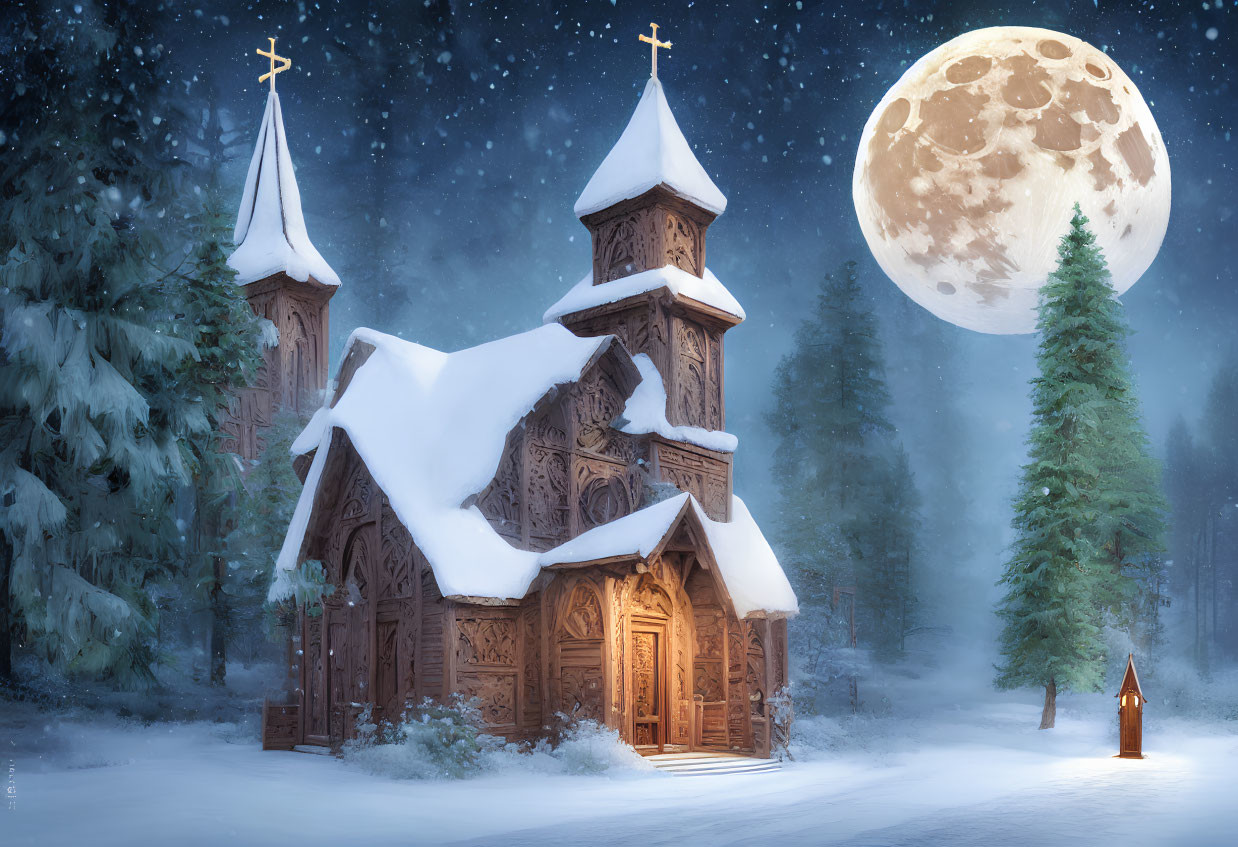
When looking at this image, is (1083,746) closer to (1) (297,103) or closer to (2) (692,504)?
(2) (692,504)

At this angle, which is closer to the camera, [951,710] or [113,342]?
[113,342]

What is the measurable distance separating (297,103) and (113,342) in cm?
3298

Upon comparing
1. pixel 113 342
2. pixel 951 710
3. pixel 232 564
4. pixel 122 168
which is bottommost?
pixel 951 710

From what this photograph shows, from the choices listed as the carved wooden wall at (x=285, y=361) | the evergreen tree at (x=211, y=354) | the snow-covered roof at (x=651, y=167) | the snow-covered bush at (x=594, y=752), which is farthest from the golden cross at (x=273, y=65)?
the snow-covered bush at (x=594, y=752)

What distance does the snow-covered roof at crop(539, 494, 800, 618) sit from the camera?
20.0 m

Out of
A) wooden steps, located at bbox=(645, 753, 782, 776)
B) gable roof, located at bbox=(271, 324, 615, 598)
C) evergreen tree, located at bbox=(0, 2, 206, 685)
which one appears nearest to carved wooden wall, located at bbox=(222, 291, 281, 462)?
gable roof, located at bbox=(271, 324, 615, 598)

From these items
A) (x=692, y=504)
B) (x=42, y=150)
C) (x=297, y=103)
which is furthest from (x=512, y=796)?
(x=297, y=103)

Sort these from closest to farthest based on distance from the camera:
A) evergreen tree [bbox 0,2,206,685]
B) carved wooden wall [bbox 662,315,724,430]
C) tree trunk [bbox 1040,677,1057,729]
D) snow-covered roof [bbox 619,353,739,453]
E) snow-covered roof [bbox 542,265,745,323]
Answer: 1. evergreen tree [bbox 0,2,206,685]
2. snow-covered roof [bbox 619,353,739,453]
3. snow-covered roof [bbox 542,265,745,323]
4. carved wooden wall [bbox 662,315,724,430]
5. tree trunk [bbox 1040,677,1057,729]

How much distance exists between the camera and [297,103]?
152 ft

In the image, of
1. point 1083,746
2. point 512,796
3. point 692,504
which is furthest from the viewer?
point 1083,746

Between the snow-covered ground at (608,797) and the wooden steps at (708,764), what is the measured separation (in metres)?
0.47

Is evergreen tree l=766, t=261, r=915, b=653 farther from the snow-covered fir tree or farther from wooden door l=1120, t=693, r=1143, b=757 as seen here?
wooden door l=1120, t=693, r=1143, b=757

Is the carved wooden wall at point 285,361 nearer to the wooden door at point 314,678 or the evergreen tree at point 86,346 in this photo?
the wooden door at point 314,678

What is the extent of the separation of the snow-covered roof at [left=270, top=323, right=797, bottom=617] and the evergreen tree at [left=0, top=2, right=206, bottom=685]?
14.8ft
